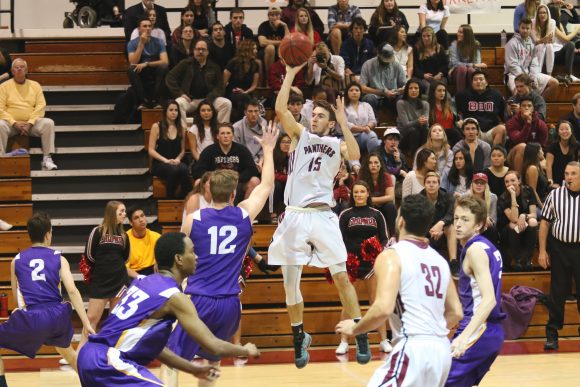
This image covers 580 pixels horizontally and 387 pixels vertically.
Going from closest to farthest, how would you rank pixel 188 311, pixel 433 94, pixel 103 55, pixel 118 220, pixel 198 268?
pixel 188 311
pixel 198 268
pixel 118 220
pixel 433 94
pixel 103 55

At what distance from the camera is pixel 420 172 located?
11852mm

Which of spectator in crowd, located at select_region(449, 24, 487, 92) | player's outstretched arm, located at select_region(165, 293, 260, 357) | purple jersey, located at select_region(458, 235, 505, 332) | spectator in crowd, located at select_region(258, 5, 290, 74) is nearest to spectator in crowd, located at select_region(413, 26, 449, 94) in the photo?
spectator in crowd, located at select_region(449, 24, 487, 92)

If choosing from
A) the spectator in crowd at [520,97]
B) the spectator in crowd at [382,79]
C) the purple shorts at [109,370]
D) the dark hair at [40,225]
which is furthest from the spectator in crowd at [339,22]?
the purple shorts at [109,370]

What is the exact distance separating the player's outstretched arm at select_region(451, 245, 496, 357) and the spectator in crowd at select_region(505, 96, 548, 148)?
689cm

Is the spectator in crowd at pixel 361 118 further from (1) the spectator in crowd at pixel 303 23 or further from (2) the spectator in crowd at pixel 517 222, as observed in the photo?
(2) the spectator in crowd at pixel 517 222

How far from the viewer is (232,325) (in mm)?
7418

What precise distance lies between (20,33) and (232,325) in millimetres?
9458

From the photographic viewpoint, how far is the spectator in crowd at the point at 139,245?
1136cm

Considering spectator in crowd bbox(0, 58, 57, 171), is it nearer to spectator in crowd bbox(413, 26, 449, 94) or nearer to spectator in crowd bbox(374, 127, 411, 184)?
spectator in crowd bbox(374, 127, 411, 184)

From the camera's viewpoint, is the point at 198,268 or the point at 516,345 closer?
the point at 198,268

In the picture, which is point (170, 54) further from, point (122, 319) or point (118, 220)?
point (122, 319)

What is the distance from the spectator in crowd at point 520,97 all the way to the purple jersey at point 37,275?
7.04 metres

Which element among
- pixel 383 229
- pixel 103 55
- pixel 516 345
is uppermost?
pixel 103 55

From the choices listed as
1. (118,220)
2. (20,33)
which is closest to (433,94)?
(118,220)
